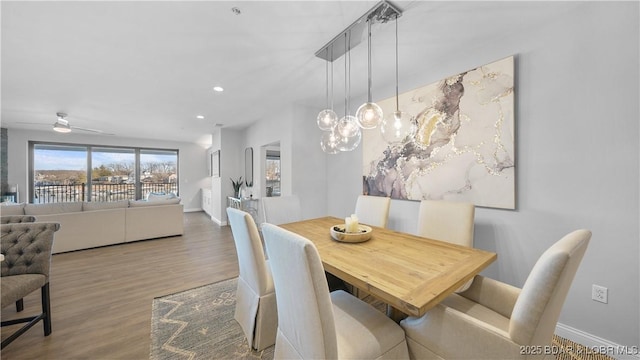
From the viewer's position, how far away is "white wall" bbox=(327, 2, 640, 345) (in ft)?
4.99

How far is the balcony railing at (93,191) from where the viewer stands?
606cm

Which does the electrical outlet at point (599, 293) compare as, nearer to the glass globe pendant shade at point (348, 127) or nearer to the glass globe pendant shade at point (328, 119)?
the glass globe pendant shade at point (348, 127)

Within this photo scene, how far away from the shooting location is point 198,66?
2.53 meters

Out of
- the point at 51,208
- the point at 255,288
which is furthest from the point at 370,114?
the point at 51,208

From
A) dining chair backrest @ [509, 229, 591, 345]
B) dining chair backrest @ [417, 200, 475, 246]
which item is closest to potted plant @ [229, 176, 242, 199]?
dining chair backrest @ [417, 200, 475, 246]

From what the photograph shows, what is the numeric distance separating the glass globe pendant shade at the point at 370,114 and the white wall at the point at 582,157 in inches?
47.6

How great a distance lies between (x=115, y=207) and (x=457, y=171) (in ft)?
17.4

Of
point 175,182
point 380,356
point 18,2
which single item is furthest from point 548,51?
point 175,182

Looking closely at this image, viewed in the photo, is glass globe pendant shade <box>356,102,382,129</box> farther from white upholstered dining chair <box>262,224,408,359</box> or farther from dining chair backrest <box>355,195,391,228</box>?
white upholstered dining chair <box>262,224,408,359</box>

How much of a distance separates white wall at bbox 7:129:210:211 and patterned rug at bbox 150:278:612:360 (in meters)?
6.21

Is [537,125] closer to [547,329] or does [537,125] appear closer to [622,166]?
[622,166]

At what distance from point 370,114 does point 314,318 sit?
1528 millimetres

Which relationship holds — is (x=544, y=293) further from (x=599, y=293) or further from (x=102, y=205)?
(x=102, y=205)

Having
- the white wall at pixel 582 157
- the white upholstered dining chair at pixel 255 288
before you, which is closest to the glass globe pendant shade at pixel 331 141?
the white upholstered dining chair at pixel 255 288
